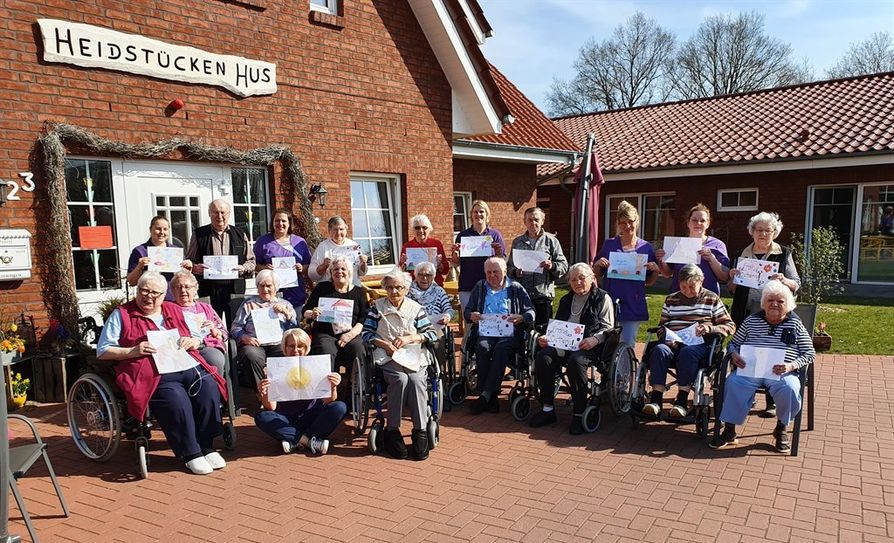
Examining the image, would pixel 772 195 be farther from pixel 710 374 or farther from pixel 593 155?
pixel 710 374

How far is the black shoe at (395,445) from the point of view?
4.69 m

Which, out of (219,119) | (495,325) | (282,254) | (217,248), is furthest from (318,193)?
(495,325)

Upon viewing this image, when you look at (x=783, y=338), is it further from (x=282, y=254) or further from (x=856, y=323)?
(x=856, y=323)

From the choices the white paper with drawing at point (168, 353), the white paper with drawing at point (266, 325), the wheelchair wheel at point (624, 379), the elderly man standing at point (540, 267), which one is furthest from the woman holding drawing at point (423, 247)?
the white paper with drawing at point (168, 353)

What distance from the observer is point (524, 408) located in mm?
5570

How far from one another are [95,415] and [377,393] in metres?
2.09

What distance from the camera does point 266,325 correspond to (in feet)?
17.5

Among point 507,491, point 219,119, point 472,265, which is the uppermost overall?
point 219,119

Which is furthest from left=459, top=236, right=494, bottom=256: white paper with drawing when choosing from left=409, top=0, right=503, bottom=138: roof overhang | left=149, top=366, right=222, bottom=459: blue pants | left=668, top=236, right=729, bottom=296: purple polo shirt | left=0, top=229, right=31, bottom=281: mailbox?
left=0, top=229, right=31, bottom=281: mailbox

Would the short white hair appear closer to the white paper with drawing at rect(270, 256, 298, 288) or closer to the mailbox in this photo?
the white paper with drawing at rect(270, 256, 298, 288)

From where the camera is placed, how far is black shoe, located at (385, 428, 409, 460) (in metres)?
4.69

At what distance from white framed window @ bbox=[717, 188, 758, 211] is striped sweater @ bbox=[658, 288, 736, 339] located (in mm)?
11055

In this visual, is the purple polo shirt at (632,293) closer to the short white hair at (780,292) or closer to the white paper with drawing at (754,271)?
the white paper with drawing at (754,271)

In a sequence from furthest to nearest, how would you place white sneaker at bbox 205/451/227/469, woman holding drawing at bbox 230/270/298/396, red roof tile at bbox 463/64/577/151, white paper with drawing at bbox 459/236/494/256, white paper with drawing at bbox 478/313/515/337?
red roof tile at bbox 463/64/577/151 < white paper with drawing at bbox 459/236/494/256 < white paper with drawing at bbox 478/313/515/337 < woman holding drawing at bbox 230/270/298/396 < white sneaker at bbox 205/451/227/469
